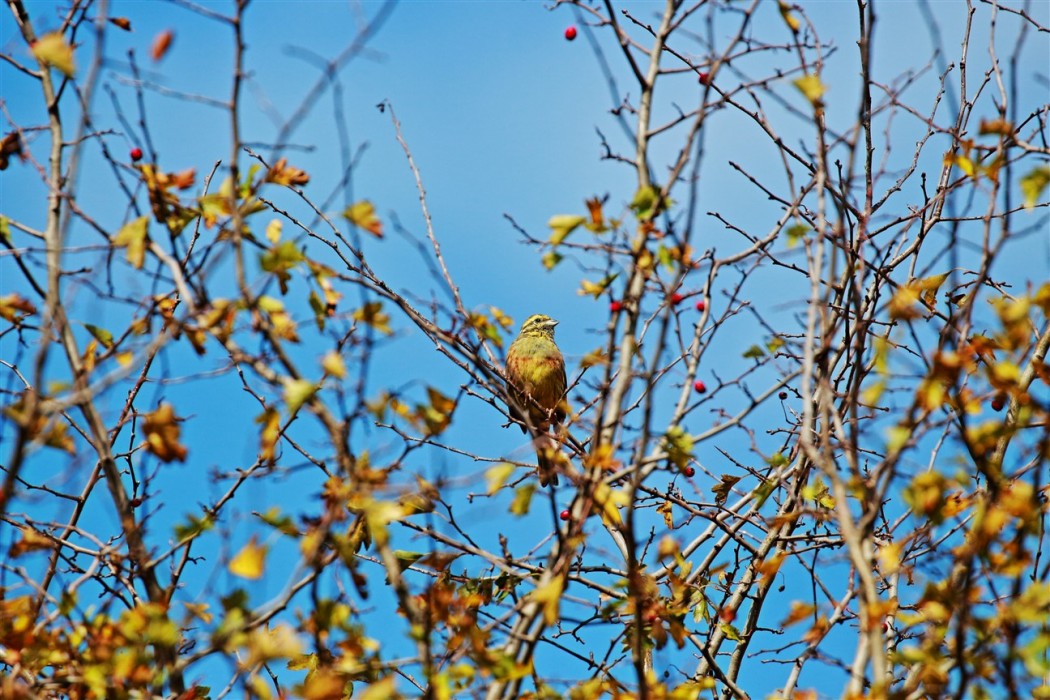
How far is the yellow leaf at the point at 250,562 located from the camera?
287 cm

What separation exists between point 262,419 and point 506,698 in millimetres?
1206

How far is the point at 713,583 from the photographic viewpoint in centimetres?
478

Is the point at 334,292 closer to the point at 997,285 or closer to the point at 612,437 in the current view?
the point at 612,437

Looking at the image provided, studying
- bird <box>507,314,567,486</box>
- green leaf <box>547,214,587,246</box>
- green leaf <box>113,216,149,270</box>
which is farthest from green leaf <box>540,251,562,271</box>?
bird <box>507,314,567,486</box>

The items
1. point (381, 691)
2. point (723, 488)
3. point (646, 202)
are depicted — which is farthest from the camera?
point (723, 488)

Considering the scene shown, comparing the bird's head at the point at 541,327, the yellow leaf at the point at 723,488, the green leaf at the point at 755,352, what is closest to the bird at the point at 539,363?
the bird's head at the point at 541,327

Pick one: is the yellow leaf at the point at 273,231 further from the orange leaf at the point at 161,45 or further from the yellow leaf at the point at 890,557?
the yellow leaf at the point at 890,557

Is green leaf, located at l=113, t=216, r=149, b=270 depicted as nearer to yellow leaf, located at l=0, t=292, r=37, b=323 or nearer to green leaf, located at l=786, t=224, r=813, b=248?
yellow leaf, located at l=0, t=292, r=37, b=323

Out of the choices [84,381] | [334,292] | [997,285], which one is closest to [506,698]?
[334,292]

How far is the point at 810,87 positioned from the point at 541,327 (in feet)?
20.1

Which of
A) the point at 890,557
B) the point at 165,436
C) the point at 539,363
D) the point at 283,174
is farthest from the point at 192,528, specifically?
the point at 539,363

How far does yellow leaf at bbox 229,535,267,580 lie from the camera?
9.41 feet

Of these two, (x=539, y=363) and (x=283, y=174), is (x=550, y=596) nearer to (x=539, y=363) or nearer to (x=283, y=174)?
(x=283, y=174)

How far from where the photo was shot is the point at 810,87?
328 cm
